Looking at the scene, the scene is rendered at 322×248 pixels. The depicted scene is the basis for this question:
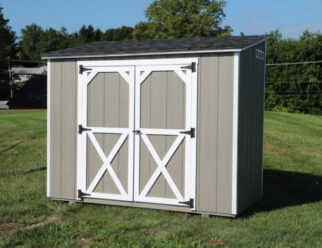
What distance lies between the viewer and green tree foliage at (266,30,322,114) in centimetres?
3431

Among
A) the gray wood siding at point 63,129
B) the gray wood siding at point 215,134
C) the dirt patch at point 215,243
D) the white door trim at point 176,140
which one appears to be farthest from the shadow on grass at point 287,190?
the gray wood siding at point 63,129

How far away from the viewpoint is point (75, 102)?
7.97 metres

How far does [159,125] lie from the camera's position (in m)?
7.39

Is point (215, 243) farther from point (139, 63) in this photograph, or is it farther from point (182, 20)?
point (182, 20)

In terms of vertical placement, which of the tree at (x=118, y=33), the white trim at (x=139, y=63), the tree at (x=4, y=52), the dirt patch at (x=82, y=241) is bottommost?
the dirt patch at (x=82, y=241)

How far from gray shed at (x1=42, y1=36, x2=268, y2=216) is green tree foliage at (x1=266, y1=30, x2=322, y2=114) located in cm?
2699

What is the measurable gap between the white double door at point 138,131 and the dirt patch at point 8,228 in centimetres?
138

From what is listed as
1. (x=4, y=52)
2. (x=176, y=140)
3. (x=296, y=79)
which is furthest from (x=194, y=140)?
(x=4, y=52)

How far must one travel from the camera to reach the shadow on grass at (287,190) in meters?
8.08

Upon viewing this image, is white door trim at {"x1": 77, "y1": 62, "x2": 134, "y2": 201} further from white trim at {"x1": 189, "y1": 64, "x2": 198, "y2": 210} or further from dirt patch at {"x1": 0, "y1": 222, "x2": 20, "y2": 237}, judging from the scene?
dirt patch at {"x1": 0, "y1": 222, "x2": 20, "y2": 237}

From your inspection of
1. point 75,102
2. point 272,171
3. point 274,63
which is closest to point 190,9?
point 274,63

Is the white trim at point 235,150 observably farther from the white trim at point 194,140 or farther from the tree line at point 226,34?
the tree line at point 226,34

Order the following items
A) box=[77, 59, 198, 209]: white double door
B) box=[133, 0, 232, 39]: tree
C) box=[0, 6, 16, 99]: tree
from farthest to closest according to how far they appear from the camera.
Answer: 1. box=[0, 6, 16, 99]: tree
2. box=[133, 0, 232, 39]: tree
3. box=[77, 59, 198, 209]: white double door

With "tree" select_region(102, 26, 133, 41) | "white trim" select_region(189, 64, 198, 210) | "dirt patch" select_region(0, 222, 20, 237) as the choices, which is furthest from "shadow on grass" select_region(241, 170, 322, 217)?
"tree" select_region(102, 26, 133, 41)
